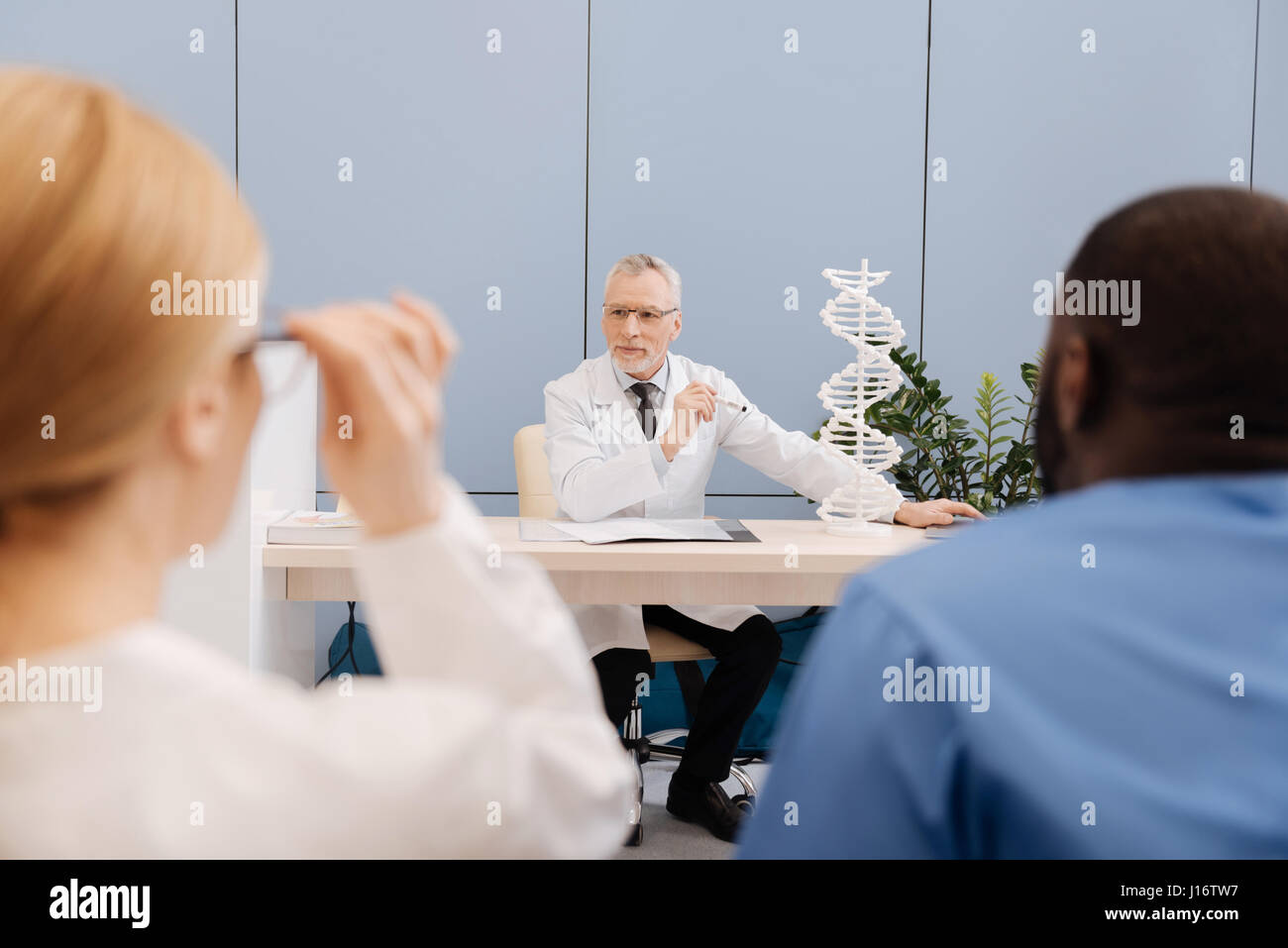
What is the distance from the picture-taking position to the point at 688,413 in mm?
2719

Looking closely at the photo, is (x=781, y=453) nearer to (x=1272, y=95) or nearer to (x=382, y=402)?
(x=1272, y=95)

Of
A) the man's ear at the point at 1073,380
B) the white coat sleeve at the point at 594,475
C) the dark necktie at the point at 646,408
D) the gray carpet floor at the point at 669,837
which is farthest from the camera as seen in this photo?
the dark necktie at the point at 646,408

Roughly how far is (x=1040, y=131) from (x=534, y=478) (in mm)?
2378

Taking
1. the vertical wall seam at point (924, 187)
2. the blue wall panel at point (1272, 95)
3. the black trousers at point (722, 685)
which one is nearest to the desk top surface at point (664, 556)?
the black trousers at point (722, 685)

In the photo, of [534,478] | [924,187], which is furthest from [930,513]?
[924,187]

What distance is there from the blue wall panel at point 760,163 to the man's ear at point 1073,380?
319 centimetres

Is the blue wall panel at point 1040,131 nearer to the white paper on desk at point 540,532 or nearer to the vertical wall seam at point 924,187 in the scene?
the vertical wall seam at point 924,187

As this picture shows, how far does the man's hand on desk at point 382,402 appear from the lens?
1.87ft

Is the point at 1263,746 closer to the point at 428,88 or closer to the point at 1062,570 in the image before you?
the point at 1062,570

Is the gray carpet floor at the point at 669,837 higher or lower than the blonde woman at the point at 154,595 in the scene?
lower

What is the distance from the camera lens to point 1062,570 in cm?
59
